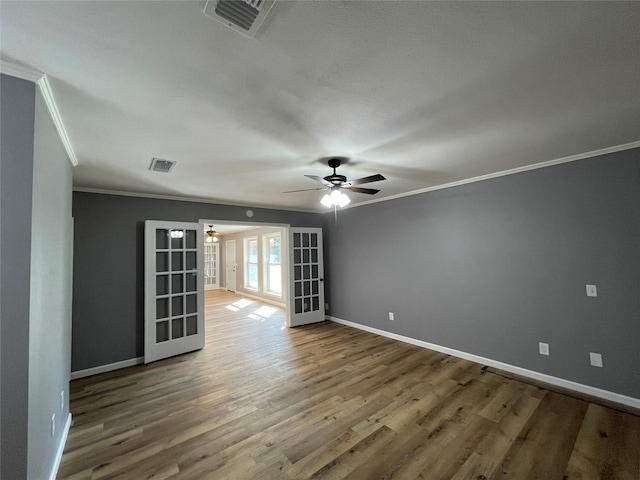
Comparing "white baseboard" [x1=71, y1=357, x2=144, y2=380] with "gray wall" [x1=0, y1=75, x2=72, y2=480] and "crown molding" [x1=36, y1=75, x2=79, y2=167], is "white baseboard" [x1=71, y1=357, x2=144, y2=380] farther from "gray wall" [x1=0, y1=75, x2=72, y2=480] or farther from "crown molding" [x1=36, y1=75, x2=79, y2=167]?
"crown molding" [x1=36, y1=75, x2=79, y2=167]

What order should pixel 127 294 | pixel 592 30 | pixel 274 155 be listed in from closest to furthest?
pixel 592 30, pixel 274 155, pixel 127 294

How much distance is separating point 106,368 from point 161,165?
2917 millimetres

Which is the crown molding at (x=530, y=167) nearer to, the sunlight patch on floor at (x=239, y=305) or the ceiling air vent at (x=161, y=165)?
the ceiling air vent at (x=161, y=165)

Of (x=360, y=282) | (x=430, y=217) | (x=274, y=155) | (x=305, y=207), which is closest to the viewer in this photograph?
(x=274, y=155)

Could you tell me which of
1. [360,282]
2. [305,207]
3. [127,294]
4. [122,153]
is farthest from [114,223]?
[360,282]

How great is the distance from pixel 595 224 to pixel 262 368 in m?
4.15

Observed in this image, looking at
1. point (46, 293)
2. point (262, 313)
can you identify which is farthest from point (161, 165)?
point (262, 313)

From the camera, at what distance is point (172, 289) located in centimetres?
401

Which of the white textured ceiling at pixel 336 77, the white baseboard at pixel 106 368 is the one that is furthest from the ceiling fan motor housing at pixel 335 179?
the white baseboard at pixel 106 368

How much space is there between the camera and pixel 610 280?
257cm

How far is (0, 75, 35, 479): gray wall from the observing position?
1.20m

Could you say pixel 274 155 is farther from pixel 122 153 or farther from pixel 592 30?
pixel 592 30

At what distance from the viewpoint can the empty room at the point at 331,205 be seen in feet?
3.92

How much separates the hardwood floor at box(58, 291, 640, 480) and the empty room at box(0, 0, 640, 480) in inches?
0.9
